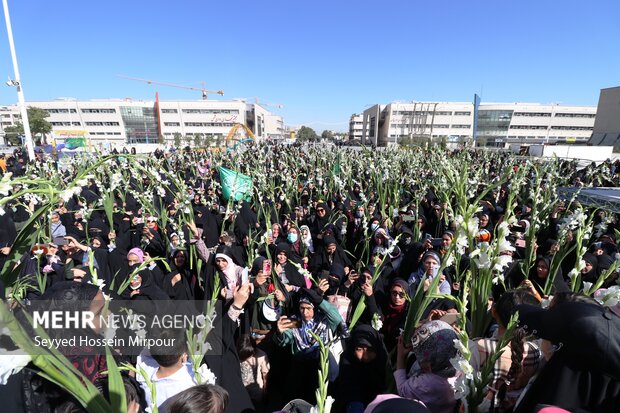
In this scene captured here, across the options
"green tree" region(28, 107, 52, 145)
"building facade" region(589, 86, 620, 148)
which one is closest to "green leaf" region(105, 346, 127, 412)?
"green tree" region(28, 107, 52, 145)

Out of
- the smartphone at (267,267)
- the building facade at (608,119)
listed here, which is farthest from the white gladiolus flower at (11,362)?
the building facade at (608,119)

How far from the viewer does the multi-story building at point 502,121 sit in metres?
72.7

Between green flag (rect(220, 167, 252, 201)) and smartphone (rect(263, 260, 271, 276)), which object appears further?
green flag (rect(220, 167, 252, 201))

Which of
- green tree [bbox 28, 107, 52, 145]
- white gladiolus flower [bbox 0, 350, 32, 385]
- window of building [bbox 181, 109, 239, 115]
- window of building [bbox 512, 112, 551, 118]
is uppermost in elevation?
window of building [bbox 181, 109, 239, 115]

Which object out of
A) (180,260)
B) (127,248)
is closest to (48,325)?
(180,260)

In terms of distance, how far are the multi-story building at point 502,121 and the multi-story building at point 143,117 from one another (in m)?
39.1

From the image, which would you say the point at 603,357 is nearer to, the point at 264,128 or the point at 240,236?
the point at 240,236

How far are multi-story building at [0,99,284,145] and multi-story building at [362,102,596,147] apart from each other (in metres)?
39.1

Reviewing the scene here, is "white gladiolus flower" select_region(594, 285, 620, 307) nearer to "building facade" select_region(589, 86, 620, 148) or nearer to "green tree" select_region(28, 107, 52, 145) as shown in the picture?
"green tree" select_region(28, 107, 52, 145)

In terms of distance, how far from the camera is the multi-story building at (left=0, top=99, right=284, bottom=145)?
7588cm

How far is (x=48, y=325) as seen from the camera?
1.89 metres

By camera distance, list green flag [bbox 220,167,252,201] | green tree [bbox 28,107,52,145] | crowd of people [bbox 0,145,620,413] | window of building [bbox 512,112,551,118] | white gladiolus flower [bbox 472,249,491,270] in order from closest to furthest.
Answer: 1. crowd of people [bbox 0,145,620,413]
2. white gladiolus flower [bbox 472,249,491,270]
3. green flag [bbox 220,167,252,201]
4. green tree [bbox 28,107,52,145]
5. window of building [bbox 512,112,551,118]

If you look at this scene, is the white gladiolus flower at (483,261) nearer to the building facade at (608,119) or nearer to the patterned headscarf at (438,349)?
the patterned headscarf at (438,349)

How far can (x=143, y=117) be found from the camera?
78625 millimetres
